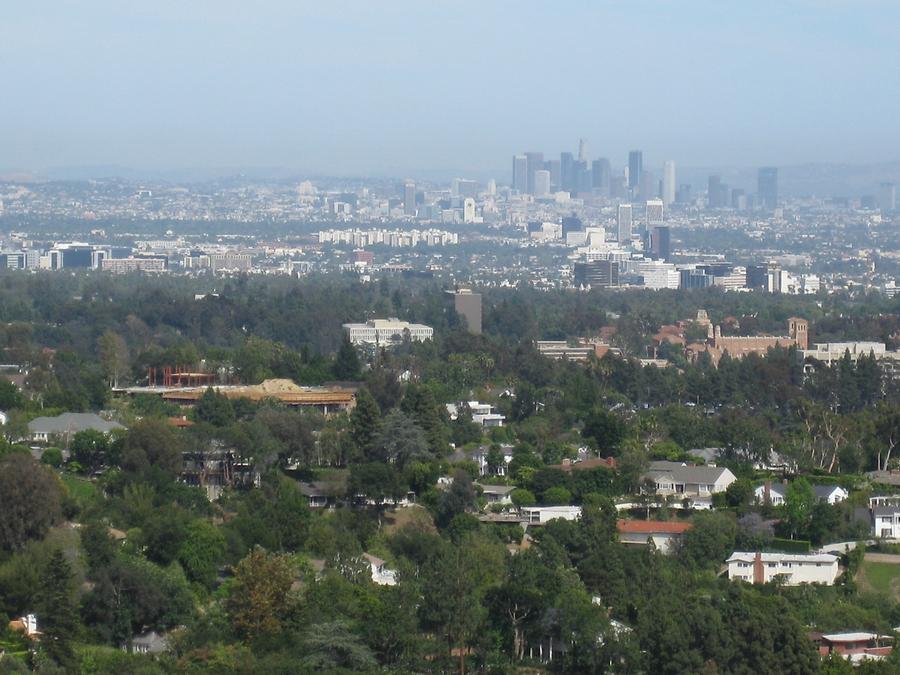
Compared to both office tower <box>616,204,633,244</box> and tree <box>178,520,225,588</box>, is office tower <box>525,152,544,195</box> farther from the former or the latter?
tree <box>178,520,225,588</box>

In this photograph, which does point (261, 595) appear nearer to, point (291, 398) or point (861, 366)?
point (291, 398)

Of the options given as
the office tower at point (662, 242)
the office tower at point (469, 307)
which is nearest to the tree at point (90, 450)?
the office tower at point (469, 307)

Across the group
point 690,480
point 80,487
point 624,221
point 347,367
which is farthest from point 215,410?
point 624,221

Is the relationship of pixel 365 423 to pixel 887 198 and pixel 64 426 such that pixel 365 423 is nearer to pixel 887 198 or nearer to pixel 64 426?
pixel 64 426

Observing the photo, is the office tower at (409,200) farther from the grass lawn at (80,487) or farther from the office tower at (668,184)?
the grass lawn at (80,487)

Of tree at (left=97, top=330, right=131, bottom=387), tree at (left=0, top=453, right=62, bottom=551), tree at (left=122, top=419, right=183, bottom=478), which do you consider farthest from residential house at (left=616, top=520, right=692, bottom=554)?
tree at (left=97, top=330, right=131, bottom=387)
